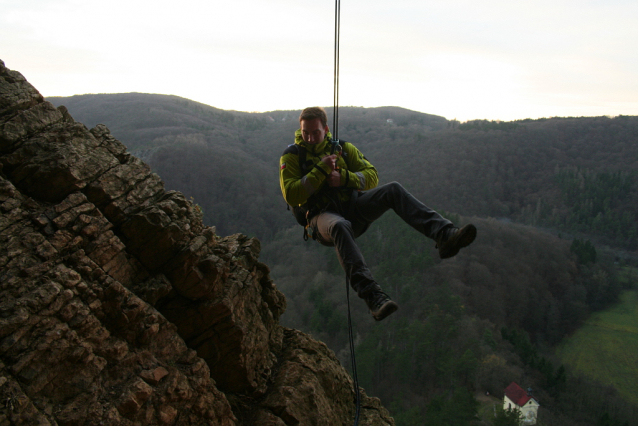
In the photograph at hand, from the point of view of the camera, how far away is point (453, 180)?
116438mm

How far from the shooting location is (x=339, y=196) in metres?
6.11

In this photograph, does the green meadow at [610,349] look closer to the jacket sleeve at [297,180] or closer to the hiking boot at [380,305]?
the hiking boot at [380,305]

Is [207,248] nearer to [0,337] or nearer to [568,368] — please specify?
[0,337]

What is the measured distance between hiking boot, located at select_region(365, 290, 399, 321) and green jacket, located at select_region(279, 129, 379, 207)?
5.03ft

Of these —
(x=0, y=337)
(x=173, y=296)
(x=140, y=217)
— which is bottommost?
(x=173, y=296)

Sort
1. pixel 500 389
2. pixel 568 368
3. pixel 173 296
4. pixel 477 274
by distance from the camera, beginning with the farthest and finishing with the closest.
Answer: pixel 477 274 → pixel 568 368 → pixel 500 389 → pixel 173 296

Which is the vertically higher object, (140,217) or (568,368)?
(140,217)

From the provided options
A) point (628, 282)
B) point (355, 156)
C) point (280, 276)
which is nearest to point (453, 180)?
point (628, 282)

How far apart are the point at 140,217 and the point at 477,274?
72702 millimetres

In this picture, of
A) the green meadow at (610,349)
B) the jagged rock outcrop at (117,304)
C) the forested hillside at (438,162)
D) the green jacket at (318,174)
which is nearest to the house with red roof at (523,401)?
the green meadow at (610,349)

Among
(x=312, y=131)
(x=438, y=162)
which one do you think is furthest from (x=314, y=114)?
(x=438, y=162)

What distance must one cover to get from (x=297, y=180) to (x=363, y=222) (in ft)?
3.56

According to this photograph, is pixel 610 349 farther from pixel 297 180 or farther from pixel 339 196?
pixel 297 180

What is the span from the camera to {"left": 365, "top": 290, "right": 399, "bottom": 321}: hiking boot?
471 cm
